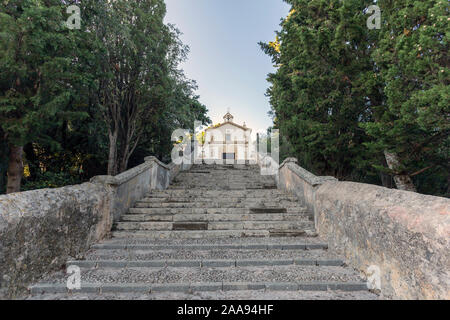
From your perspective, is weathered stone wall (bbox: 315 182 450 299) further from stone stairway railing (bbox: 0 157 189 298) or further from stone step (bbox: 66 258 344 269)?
stone stairway railing (bbox: 0 157 189 298)

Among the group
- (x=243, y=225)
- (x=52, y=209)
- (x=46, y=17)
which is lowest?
(x=243, y=225)

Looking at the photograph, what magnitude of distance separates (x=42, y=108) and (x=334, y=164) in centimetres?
921

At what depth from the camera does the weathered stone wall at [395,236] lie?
1914 millimetres

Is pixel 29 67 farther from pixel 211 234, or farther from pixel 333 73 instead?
pixel 333 73

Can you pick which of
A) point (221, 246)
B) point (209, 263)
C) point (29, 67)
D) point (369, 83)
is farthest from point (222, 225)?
point (29, 67)

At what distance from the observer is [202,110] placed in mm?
15234

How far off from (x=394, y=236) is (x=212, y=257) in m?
2.51

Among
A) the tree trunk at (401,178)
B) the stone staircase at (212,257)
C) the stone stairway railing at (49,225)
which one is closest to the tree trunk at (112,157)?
the stone staircase at (212,257)

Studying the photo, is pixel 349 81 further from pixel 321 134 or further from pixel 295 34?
pixel 295 34

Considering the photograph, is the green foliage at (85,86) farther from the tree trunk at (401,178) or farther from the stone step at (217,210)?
the tree trunk at (401,178)

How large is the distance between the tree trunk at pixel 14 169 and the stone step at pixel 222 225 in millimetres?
4195

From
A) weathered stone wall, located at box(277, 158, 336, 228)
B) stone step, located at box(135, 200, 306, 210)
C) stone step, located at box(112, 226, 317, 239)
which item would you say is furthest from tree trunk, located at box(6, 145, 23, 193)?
weathered stone wall, located at box(277, 158, 336, 228)

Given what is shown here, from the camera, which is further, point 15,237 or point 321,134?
point 321,134

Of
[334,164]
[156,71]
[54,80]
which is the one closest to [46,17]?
[54,80]
